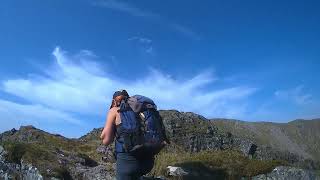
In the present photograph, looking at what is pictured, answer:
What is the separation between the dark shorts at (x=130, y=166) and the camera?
763 centimetres

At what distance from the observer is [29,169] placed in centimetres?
1522

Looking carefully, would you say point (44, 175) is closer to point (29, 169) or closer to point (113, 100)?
point (29, 169)

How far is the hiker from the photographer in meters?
7.53

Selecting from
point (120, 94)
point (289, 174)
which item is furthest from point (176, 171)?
point (120, 94)

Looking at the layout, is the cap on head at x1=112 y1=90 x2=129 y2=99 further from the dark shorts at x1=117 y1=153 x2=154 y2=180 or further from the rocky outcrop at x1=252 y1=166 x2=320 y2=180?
the rocky outcrop at x1=252 y1=166 x2=320 y2=180

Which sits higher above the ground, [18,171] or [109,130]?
[109,130]

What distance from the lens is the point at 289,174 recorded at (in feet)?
53.2

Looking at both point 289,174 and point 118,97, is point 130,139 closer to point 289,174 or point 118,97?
point 118,97

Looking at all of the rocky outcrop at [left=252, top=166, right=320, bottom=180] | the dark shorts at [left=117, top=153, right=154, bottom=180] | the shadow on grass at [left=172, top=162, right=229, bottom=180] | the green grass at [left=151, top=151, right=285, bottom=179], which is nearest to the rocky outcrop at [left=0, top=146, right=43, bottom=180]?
the green grass at [left=151, top=151, right=285, bottom=179]

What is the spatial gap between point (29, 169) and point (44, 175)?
76 centimetres

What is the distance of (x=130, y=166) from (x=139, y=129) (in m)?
0.64

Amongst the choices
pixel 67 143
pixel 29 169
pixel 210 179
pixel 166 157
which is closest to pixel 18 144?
pixel 29 169

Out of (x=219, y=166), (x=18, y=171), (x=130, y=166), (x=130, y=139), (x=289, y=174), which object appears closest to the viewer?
(x=130, y=139)

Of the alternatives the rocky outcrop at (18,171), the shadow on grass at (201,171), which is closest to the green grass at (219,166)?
the shadow on grass at (201,171)
